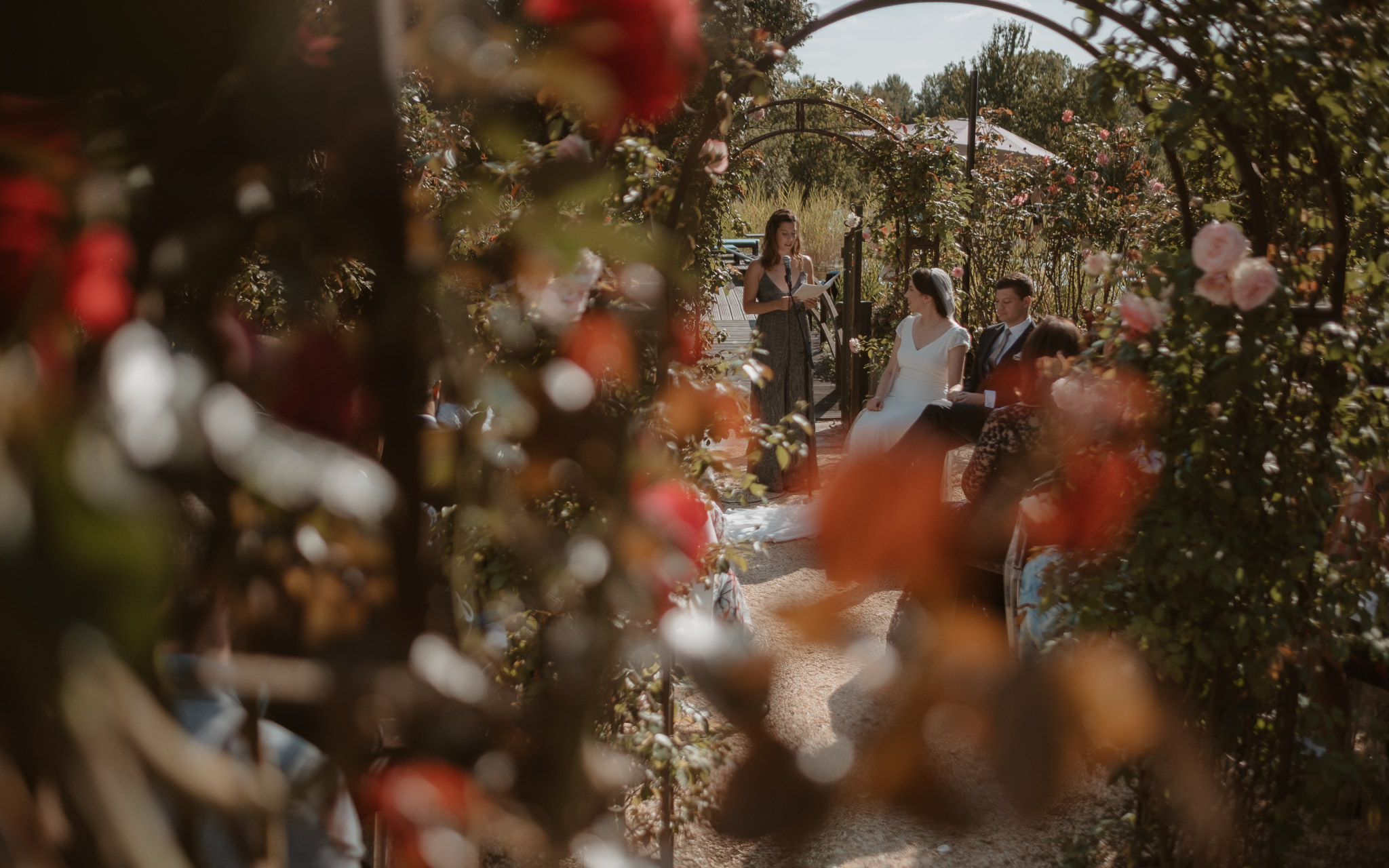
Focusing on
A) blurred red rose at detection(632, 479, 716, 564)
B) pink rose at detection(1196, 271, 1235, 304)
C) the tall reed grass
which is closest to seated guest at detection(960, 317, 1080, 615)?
blurred red rose at detection(632, 479, 716, 564)

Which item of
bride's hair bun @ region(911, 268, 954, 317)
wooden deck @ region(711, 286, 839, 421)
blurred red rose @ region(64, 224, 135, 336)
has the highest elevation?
blurred red rose @ region(64, 224, 135, 336)

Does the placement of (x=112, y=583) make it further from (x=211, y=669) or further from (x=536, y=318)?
(x=536, y=318)

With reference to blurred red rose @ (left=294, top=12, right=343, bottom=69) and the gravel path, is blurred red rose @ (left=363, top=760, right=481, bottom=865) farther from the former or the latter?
blurred red rose @ (left=294, top=12, right=343, bottom=69)

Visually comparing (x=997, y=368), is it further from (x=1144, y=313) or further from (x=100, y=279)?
(x=100, y=279)

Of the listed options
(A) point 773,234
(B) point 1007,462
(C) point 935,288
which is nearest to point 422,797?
(B) point 1007,462

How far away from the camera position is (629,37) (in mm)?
363

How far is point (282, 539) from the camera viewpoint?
1.13 ft

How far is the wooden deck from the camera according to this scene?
878 centimetres

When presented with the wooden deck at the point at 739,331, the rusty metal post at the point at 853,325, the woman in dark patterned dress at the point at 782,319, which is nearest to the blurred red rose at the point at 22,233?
the woman in dark patterned dress at the point at 782,319

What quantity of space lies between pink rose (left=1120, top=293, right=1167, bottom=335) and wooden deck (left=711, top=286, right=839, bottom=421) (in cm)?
420

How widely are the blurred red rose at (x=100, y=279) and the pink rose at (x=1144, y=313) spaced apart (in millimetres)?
2220

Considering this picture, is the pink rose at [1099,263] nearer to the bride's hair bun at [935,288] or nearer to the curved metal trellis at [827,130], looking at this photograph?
the bride's hair bun at [935,288]

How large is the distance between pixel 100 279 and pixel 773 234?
5.97 m

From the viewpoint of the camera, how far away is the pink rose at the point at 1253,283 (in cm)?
195
